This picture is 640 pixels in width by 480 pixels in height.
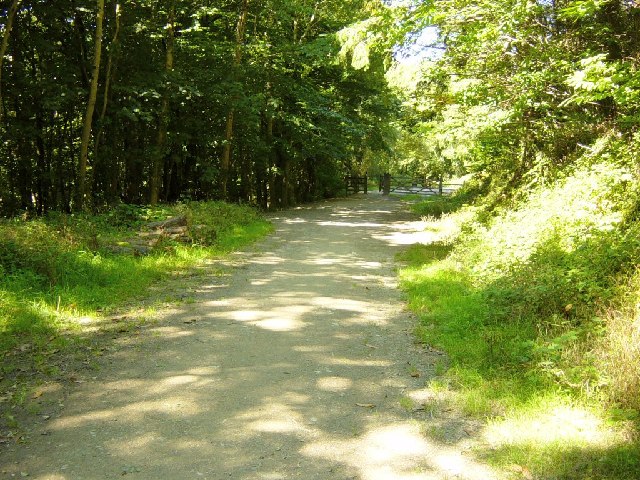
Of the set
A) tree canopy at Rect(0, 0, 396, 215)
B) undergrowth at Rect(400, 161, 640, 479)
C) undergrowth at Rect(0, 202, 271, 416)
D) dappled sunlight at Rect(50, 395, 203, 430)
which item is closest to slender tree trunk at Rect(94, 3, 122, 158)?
tree canopy at Rect(0, 0, 396, 215)

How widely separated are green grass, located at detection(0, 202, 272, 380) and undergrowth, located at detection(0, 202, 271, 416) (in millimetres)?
11

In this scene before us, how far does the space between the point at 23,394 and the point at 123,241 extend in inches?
234

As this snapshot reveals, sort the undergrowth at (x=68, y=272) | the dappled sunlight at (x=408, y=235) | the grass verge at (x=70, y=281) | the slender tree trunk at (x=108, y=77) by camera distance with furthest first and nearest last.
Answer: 1. the dappled sunlight at (x=408, y=235)
2. the slender tree trunk at (x=108, y=77)
3. the undergrowth at (x=68, y=272)
4. the grass verge at (x=70, y=281)

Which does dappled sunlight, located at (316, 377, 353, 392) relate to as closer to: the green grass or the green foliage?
the green grass

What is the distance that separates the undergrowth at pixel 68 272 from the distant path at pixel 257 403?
93 cm

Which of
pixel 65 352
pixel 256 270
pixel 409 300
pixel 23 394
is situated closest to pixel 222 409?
pixel 23 394

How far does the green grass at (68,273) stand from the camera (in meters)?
6.12

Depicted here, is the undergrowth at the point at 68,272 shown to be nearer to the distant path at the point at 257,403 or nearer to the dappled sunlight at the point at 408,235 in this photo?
the distant path at the point at 257,403

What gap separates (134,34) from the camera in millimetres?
15844

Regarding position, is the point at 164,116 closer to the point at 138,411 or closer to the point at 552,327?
the point at 138,411

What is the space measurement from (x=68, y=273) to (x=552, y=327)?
6989 mm

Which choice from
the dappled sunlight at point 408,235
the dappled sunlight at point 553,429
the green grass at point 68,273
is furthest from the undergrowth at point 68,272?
the dappled sunlight at point 408,235

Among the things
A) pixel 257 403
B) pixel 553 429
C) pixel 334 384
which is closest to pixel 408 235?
pixel 334 384

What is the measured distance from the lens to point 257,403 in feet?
15.4
